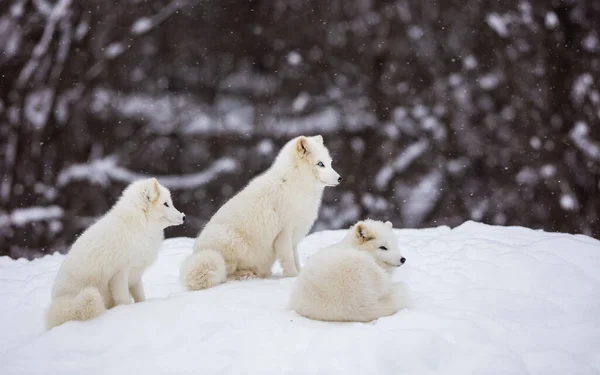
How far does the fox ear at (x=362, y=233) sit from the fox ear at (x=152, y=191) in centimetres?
150

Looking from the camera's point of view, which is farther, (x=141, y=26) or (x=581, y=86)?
(x=141, y=26)

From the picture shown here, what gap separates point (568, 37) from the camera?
9531 mm

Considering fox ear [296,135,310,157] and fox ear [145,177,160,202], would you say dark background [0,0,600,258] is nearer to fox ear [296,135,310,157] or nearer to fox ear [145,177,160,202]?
fox ear [296,135,310,157]

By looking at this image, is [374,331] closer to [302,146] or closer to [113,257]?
[113,257]

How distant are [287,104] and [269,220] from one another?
681 centimetres

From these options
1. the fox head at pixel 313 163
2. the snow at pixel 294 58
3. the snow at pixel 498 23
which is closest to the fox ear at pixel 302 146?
the fox head at pixel 313 163

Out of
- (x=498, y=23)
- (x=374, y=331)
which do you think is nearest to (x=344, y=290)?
(x=374, y=331)

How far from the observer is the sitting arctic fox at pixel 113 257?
310cm

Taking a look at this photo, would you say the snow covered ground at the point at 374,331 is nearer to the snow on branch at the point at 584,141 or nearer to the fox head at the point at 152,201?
the fox head at the point at 152,201

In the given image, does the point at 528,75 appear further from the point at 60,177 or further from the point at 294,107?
the point at 60,177

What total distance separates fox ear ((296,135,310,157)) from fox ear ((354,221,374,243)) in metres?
1.02

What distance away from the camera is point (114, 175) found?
10273 millimetres

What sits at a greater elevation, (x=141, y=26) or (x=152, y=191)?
(x=141, y=26)

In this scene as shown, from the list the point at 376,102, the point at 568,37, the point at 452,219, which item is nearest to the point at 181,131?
the point at 376,102
